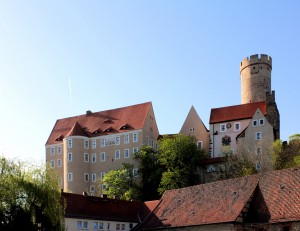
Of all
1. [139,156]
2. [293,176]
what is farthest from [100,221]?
[139,156]

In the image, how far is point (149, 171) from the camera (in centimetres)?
7862

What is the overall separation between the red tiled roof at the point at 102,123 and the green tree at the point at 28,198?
42820mm

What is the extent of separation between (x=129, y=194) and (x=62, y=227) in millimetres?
33642

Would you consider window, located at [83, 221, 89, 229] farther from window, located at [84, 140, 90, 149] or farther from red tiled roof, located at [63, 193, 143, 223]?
window, located at [84, 140, 90, 149]

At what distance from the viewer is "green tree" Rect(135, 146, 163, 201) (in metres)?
75.9

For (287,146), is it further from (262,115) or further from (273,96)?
(273,96)

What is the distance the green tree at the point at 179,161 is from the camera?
7238 cm

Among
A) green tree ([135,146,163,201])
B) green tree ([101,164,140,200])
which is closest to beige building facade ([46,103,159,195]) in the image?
green tree ([135,146,163,201])

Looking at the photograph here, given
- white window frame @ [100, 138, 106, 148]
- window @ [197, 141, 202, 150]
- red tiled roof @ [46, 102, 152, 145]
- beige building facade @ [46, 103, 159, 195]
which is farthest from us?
white window frame @ [100, 138, 106, 148]

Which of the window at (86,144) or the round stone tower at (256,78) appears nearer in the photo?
the window at (86,144)

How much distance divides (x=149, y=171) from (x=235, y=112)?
15351 mm

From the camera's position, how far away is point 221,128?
8175 centimetres

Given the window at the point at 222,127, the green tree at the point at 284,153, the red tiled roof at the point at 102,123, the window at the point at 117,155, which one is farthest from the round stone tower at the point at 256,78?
the window at the point at 117,155

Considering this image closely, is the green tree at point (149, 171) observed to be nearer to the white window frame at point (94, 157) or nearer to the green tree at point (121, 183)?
the green tree at point (121, 183)
